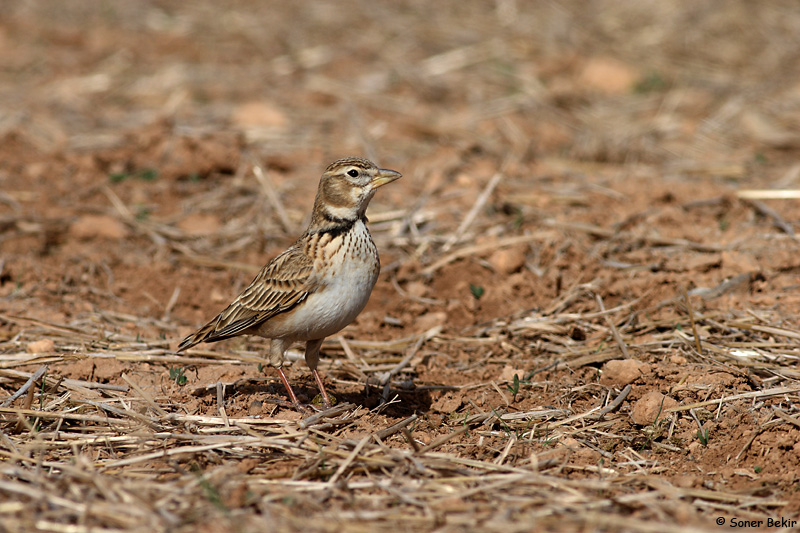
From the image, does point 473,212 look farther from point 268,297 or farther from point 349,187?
point 268,297

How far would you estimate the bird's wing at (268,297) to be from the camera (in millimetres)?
6004

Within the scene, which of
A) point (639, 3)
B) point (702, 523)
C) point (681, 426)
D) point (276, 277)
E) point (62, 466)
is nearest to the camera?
point (702, 523)

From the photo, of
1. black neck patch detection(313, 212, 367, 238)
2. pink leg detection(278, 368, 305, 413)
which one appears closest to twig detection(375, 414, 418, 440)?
pink leg detection(278, 368, 305, 413)

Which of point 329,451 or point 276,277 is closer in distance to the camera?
point 329,451

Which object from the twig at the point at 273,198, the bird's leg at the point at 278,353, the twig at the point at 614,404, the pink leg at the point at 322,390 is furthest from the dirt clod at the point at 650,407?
the twig at the point at 273,198

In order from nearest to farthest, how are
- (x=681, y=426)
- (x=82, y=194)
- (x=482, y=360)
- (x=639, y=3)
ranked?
1. (x=681, y=426)
2. (x=482, y=360)
3. (x=82, y=194)
4. (x=639, y=3)

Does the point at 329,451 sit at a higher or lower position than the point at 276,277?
lower

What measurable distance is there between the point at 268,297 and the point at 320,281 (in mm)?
551

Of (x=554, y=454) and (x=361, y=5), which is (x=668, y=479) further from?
(x=361, y=5)

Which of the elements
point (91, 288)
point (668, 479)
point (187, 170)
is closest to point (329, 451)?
point (668, 479)

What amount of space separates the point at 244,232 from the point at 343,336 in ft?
7.09

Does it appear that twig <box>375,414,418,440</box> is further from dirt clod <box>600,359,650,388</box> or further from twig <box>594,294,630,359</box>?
twig <box>594,294,630,359</box>

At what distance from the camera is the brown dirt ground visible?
477cm

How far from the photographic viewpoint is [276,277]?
20.3 feet
